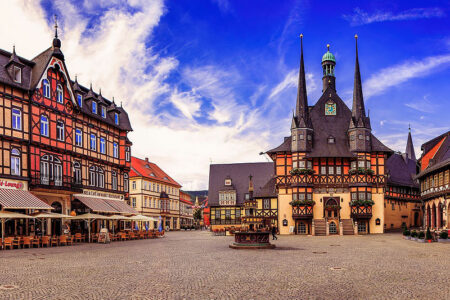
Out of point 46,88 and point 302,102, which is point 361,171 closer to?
point 302,102

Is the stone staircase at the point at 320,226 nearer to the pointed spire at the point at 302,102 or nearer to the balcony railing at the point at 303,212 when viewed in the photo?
the balcony railing at the point at 303,212

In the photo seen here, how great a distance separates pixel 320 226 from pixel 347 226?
2.90 meters

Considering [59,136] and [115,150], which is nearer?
[59,136]

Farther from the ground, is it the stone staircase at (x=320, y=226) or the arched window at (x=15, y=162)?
the arched window at (x=15, y=162)

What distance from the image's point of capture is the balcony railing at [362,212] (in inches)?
1932

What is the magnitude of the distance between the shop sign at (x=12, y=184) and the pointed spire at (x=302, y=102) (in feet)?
101

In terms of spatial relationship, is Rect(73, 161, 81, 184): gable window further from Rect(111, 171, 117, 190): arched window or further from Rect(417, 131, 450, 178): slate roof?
Rect(417, 131, 450, 178): slate roof

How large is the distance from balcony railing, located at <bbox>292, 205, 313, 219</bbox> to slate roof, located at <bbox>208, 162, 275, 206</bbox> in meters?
→ 31.4

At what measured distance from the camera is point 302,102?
5247 centimetres

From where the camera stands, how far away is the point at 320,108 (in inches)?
2143

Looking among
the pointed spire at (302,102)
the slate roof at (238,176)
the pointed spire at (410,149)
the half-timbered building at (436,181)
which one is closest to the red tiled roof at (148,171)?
the slate roof at (238,176)

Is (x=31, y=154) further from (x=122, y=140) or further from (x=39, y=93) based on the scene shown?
(x=122, y=140)

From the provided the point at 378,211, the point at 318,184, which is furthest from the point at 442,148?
the point at 318,184

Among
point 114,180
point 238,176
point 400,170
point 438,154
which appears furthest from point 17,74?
point 400,170
